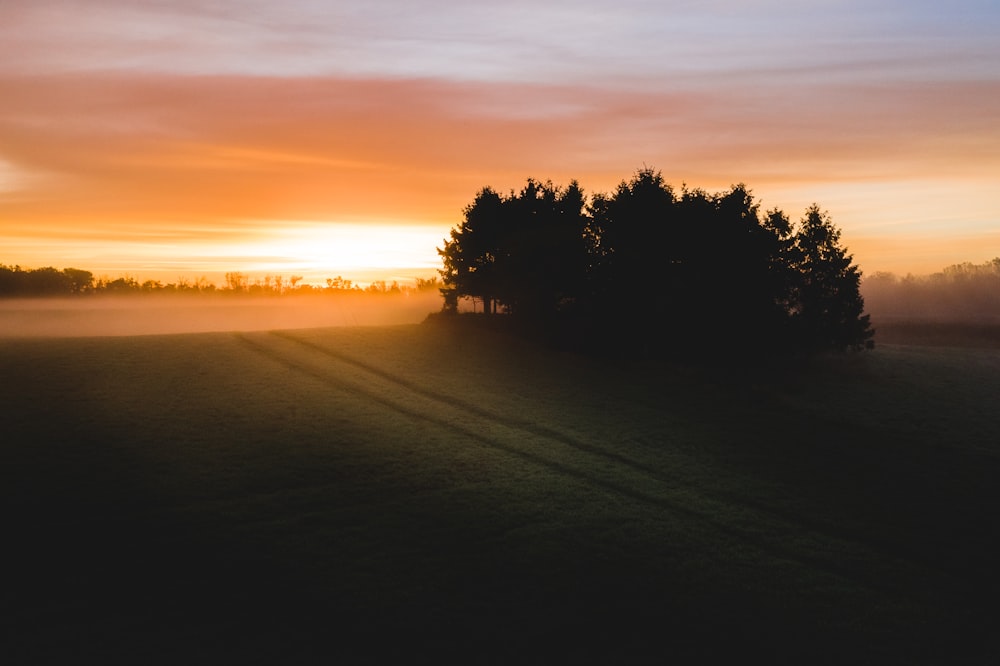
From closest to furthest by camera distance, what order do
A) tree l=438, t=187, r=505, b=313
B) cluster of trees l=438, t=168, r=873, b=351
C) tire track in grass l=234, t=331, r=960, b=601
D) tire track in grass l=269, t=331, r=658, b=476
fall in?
tire track in grass l=234, t=331, r=960, b=601, tire track in grass l=269, t=331, r=658, b=476, cluster of trees l=438, t=168, r=873, b=351, tree l=438, t=187, r=505, b=313

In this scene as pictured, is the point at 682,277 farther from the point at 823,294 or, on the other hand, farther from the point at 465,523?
the point at 465,523

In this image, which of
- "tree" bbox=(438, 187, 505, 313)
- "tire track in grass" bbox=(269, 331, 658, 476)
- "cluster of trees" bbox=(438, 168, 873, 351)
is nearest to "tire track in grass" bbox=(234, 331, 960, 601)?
"tire track in grass" bbox=(269, 331, 658, 476)

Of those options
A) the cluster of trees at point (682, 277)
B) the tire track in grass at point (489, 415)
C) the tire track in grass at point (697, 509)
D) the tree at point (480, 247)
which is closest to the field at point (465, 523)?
the tire track in grass at point (697, 509)

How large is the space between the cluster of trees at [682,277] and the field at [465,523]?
14726 millimetres

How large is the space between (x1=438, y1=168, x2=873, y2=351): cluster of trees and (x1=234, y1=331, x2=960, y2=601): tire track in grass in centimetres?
2458

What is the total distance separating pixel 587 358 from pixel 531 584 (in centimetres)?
4009

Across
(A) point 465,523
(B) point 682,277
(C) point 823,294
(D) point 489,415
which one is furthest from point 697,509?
(C) point 823,294

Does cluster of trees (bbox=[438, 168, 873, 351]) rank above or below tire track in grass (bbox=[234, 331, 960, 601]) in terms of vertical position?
above

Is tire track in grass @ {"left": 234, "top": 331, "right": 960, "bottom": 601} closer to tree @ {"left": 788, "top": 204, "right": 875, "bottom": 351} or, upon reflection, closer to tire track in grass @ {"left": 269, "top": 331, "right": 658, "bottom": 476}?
tire track in grass @ {"left": 269, "top": 331, "right": 658, "bottom": 476}

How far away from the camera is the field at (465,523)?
1512 centimetres

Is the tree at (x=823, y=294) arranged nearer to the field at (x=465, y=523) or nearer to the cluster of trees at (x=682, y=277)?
the cluster of trees at (x=682, y=277)

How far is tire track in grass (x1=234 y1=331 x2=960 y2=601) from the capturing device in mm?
19484

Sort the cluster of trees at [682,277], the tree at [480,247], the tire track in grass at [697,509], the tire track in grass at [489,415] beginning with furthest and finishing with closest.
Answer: the tree at [480,247] < the cluster of trees at [682,277] < the tire track in grass at [489,415] < the tire track in grass at [697,509]

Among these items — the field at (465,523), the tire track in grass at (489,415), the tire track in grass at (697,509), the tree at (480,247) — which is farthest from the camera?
the tree at (480,247)
